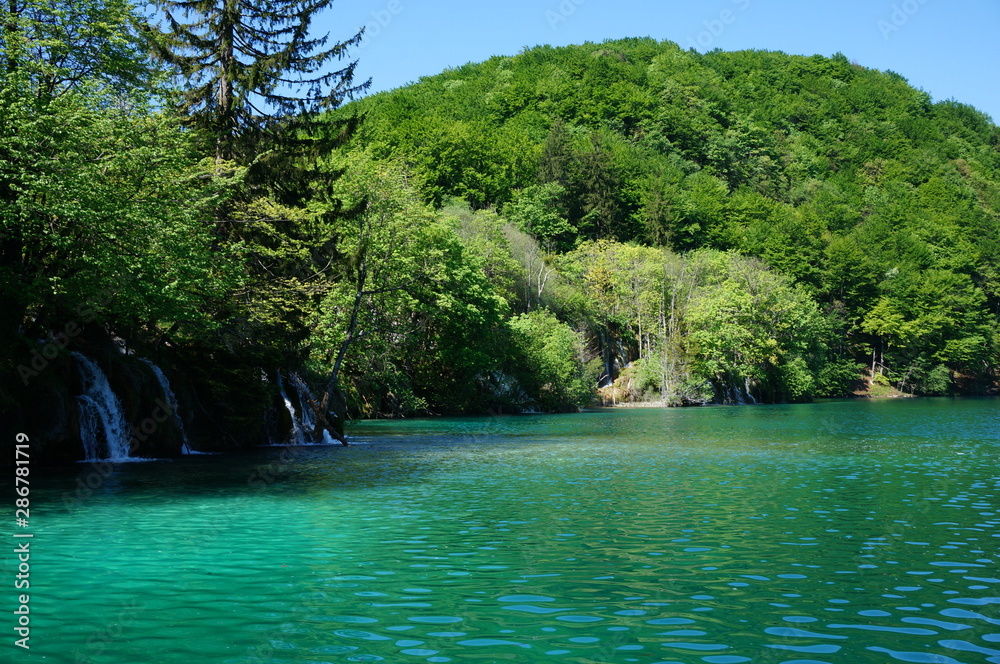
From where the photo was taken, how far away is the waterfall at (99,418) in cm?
2503

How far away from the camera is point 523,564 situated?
1155 centimetres

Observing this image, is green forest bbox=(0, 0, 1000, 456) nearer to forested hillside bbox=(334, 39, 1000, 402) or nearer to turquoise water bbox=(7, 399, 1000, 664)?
forested hillside bbox=(334, 39, 1000, 402)

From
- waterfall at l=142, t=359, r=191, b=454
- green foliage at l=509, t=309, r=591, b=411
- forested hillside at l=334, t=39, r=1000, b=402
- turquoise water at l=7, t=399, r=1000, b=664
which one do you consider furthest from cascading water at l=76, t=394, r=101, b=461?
forested hillside at l=334, t=39, r=1000, b=402

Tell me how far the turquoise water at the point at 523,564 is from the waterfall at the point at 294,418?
10.3 m

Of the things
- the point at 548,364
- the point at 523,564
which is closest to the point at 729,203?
the point at 548,364

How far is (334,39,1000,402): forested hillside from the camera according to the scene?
7806 cm

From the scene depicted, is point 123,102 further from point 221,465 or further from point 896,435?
point 896,435

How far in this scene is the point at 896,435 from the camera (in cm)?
3606

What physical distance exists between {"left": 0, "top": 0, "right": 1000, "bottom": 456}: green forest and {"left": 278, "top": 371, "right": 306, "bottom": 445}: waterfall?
0.58 metres

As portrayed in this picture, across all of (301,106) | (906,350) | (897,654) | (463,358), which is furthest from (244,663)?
(906,350)

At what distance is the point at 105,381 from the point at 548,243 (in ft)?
217

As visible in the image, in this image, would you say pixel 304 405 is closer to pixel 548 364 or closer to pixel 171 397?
pixel 171 397

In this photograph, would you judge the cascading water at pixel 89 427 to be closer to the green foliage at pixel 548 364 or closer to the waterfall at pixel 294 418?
the waterfall at pixel 294 418

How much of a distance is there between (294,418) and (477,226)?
33.1 meters
